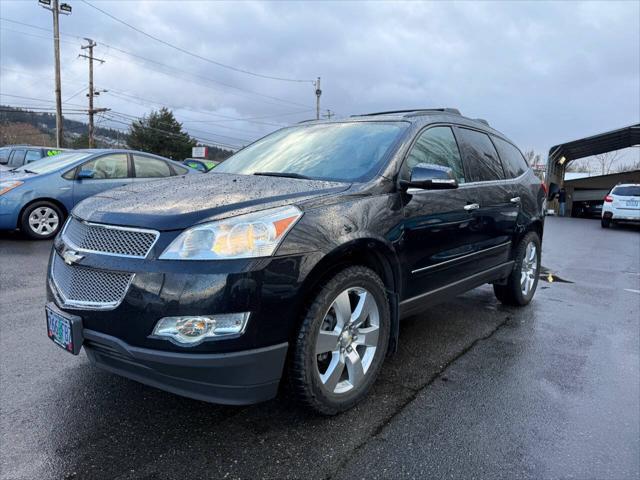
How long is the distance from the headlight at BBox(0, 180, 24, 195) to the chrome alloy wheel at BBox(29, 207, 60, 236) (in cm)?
46

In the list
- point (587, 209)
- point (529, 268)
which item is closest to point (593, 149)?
point (587, 209)

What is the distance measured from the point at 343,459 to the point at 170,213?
1.40 m

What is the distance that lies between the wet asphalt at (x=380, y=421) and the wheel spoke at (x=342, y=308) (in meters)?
0.53

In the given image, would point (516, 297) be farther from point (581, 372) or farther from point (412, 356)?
point (412, 356)

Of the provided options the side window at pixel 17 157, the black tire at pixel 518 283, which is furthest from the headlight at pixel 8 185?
the side window at pixel 17 157

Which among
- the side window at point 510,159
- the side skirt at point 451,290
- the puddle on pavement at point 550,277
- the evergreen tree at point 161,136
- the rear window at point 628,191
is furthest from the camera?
the evergreen tree at point 161,136

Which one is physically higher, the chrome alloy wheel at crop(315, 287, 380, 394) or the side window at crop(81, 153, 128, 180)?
the side window at crop(81, 153, 128, 180)

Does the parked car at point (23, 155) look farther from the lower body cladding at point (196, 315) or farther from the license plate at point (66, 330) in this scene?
the lower body cladding at point (196, 315)

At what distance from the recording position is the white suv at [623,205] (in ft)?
53.0

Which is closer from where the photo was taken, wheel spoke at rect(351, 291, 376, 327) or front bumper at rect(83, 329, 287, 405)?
front bumper at rect(83, 329, 287, 405)

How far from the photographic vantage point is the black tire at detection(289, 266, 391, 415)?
2.19 m

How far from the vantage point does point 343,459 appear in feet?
6.99

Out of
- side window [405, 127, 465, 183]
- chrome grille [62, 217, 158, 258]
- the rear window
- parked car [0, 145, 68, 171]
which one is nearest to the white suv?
the rear window

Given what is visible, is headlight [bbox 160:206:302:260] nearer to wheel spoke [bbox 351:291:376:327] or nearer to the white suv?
wheel spoke [bbox 351:291:376:327]
